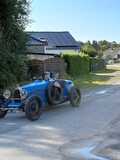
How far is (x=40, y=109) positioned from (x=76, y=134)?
2.50 m

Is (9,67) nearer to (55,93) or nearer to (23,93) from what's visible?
(55,93)

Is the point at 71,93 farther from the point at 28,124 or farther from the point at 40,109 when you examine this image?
the point at 28,124

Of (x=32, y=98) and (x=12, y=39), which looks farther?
(x=12, y=39)

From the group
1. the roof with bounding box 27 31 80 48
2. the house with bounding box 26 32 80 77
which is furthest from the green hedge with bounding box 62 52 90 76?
the roof with bounding box 27 31 80 48

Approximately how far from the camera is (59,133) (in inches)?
393

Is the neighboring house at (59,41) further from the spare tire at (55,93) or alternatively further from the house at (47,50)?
the spare tire at (55,93)

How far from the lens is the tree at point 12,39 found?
17.9 metres

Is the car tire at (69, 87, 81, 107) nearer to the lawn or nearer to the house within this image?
the house

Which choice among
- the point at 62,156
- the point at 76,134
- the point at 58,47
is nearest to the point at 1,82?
the point at 76,134

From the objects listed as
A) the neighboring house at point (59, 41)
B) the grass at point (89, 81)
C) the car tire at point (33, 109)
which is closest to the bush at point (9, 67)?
the car tire at point (33, 109)

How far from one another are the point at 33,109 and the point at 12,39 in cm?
779

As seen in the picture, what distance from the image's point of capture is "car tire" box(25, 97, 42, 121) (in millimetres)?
11680

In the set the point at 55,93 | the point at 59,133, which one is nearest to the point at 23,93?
the point at 55,93

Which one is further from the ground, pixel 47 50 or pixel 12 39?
pixel 47 50
